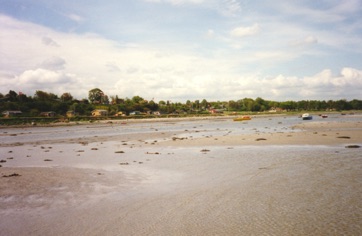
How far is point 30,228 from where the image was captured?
838cm

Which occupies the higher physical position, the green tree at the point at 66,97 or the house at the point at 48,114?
the green tree at the point at 66,97

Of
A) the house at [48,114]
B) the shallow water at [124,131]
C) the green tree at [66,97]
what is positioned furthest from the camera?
the green tree at [66,97]

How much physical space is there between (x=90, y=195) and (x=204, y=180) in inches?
216

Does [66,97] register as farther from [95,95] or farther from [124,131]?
[124,131]

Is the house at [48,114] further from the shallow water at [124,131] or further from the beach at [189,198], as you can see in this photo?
the beach at [189,198]

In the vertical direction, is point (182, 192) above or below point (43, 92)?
below

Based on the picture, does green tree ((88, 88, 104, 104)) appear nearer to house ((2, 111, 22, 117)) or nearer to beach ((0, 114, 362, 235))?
house ((2, 111, 22, 117))

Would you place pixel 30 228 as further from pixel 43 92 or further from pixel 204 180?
pixel 43 92

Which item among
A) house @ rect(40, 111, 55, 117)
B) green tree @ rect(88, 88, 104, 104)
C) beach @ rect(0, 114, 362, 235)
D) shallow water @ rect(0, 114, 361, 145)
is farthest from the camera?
green tree @ rect(88, 88, 104, 104)

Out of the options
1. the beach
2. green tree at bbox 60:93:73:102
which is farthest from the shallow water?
green tree at bbox 60:93:73:102

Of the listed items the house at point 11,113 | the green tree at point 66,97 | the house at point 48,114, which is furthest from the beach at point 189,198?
the green tree at point 66,97

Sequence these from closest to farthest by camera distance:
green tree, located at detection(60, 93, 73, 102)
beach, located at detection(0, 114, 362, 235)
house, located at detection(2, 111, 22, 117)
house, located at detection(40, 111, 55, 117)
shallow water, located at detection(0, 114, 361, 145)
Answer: beach, located at detection(0, 114, 362, 235) < shallow water, located at detection(0, 114, 361, 145) < house, located at detection(2, 111, 22, 117) < house, located at detection(40, 111, 55, 117) < green tree, located at detection(60, 93, 73, 102)

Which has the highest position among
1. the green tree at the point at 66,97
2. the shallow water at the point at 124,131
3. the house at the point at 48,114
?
the green tree at the point at 66,97

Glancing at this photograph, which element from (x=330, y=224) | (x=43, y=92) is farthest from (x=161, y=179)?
(x=43, y=92)
